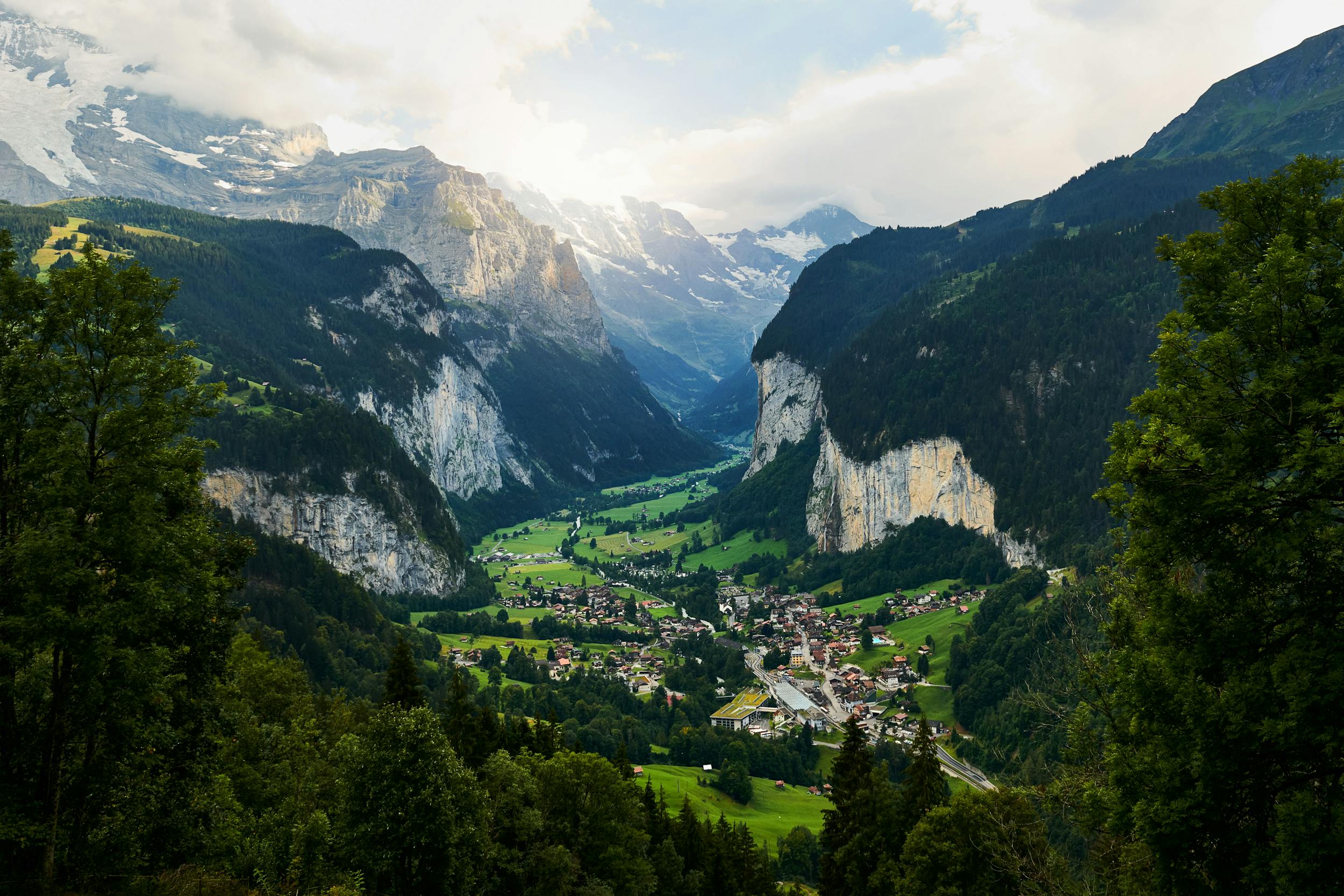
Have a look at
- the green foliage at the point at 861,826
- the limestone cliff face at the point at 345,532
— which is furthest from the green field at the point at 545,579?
the green foliage at the point at 861,826

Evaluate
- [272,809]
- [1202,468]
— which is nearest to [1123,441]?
[1202,468]

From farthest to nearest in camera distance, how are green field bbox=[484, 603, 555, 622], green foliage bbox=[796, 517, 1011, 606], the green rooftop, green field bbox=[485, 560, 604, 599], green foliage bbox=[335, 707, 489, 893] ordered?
green field bbox=[485, 560, 604, 599]
green field bbox=[484, 603, 555, 622]
green foliage bbox=[796, 517, 1011, 606]
the green rooftop
green foliage bbox=[335, 707, 489, 893]

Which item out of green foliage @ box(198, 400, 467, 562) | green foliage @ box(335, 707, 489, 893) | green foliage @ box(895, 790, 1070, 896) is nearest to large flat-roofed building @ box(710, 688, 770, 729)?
green foliage @ box(895, 790, 1070, 896)

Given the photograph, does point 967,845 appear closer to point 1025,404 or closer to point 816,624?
point 816,624

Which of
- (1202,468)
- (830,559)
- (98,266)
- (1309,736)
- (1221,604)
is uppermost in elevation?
(98,266)

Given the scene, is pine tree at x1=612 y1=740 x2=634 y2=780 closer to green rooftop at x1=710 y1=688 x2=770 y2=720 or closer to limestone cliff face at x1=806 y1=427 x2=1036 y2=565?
green rooftop at x1=710 y1=688 x2=770 y2=720

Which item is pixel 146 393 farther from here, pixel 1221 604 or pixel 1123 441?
pixel 1221 604
